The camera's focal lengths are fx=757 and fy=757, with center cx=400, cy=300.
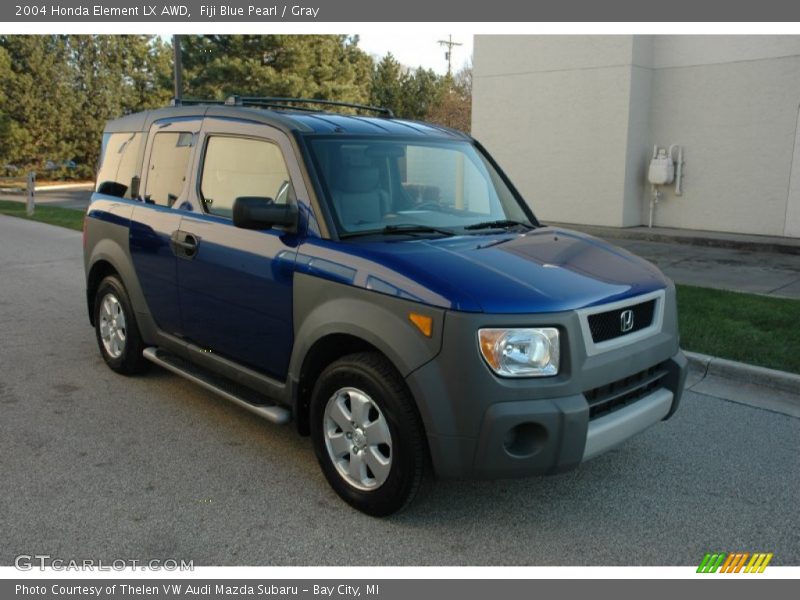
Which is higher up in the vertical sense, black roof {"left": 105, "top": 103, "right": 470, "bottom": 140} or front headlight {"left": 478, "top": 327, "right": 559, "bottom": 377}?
black roof {"left": 105, "top": 103, "right": 470, "bottom": 140}

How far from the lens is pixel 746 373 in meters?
5.75

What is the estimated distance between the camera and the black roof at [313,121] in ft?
14.1

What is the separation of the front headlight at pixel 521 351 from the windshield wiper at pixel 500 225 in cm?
123

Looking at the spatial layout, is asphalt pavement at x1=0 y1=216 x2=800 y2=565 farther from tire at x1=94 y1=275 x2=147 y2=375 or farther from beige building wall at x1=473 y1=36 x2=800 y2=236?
beige building wall at x1=473 y1=36 x2=800 y2=236

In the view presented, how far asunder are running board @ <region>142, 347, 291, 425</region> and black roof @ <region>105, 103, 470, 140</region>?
1.54 m

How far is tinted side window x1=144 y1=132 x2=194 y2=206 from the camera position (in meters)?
4.98

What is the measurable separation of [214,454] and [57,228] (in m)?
14.3

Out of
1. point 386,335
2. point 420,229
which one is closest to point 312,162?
point 420,229

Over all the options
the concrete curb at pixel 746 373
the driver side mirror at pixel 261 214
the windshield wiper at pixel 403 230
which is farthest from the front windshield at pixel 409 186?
the concrete curb at pixel 746 373

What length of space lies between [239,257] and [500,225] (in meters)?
1.55

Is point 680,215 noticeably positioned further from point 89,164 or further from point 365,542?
point 89,164

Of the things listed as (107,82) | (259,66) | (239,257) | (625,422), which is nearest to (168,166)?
(239,257)

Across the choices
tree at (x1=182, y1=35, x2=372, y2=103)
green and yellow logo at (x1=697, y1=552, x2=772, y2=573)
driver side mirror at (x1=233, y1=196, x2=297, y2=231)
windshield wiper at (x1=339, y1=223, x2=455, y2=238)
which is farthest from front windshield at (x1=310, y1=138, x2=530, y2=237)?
tree at (x1=182, y1=35, x2=372, y2=103)

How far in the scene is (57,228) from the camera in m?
16.9
